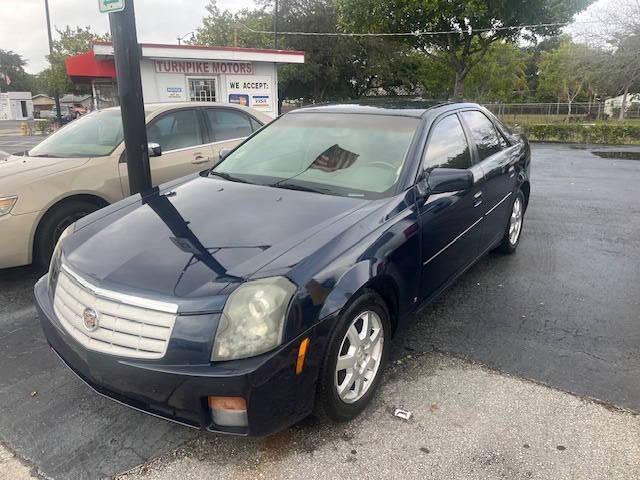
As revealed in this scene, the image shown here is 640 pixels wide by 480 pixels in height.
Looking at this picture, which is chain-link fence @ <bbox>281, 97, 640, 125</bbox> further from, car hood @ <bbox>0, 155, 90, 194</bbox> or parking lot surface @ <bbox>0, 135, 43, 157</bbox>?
car hood @ <bbox>0, 155, 90, 194</bbox>

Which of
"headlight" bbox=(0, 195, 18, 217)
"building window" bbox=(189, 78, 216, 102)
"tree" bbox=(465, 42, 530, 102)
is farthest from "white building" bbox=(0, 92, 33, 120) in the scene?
"headlight" bbox=(0, 195, 18, 217)

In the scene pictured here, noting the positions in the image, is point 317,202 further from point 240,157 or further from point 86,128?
point 86,128

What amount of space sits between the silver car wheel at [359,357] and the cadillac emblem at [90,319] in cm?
112

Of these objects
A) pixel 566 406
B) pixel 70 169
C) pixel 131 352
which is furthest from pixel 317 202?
pixel 70 169

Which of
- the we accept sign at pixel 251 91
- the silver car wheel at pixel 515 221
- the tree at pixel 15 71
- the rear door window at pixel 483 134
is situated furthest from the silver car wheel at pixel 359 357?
the tree at pixel 15 71

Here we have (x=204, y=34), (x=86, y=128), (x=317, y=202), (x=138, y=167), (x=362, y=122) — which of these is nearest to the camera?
(x=317, y=202)

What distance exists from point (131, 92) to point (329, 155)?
2088 mm

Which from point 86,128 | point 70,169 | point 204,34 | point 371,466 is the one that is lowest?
point 371,466

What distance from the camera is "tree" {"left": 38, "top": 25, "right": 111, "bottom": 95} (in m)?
28.6

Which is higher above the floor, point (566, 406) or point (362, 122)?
point (362, 122)

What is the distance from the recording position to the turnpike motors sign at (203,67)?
1305cm

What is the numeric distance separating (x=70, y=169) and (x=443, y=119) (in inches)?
133

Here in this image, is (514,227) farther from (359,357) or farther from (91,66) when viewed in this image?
(91,66)

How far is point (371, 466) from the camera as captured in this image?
2361 millimetres
